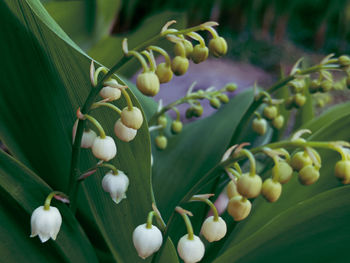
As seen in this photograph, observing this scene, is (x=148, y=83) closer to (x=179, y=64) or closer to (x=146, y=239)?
(x=179, y=64)

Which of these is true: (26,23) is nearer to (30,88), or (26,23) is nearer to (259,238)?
(30,88)

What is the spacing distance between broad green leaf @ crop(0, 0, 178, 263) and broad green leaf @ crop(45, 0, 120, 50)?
750 mm

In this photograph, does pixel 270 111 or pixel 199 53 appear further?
pixel 270 111

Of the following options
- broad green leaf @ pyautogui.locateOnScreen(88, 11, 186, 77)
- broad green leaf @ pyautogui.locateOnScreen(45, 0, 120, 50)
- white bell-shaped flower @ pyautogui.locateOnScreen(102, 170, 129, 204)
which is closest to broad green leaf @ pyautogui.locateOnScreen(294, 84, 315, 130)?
broad green leaf @ pyautogui.locateOnScreen(88, 11, 186, 77)

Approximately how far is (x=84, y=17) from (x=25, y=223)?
3.91 feet

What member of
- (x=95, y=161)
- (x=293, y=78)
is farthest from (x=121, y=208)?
(x=293, y=78)

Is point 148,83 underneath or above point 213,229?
above

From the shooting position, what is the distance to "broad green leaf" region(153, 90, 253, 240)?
0.65 metres

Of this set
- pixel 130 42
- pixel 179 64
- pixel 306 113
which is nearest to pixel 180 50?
pixel 179 64

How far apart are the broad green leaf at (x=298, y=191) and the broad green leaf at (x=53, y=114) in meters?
0.17

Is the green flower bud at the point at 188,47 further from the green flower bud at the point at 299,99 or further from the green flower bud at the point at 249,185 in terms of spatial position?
the green flower bud at the point at 299,99

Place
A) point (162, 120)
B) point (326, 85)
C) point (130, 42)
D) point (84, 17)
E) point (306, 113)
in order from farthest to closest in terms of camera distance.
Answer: point (84, 17), point (130, 42), point (306, 113), point (162, 120), point (326, 85)

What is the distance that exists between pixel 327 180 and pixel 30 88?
1.33 ft

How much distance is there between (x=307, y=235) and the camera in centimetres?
42
